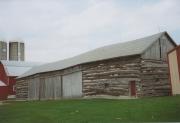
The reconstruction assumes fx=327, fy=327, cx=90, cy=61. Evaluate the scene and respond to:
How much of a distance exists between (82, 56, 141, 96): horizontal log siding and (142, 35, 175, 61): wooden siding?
61.4 inches

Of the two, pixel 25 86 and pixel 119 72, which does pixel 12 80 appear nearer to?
pixel 25 86

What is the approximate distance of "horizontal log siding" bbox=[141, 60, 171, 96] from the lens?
31436 mm

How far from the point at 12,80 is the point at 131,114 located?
1779 inches

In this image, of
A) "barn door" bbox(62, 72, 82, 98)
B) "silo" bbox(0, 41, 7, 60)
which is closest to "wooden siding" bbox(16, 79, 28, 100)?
"barn door" bbox(62, 72, 82, 98)

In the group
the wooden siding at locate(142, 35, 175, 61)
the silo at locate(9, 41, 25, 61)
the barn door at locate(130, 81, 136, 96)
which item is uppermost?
the silo at locate(9, 41, 25, 61)

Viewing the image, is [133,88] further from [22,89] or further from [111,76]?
[22,89]

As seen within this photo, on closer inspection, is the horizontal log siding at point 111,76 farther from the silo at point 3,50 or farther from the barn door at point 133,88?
the silo at point 3,50

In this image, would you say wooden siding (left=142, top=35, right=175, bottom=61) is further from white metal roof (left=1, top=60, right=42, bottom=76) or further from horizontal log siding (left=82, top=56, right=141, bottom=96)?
white metal roof (left=1, top=60, right=42, bottom=76)

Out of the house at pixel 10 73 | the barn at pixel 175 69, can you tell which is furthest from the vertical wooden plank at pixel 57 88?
the house at pixel 10 73

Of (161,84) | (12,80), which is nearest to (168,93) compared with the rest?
(161,84)

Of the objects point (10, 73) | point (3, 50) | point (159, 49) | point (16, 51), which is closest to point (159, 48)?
point (159, 49)

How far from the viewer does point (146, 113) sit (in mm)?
17906

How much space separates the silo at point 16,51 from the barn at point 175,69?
93.2 m

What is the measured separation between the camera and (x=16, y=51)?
394ft
